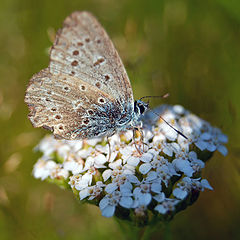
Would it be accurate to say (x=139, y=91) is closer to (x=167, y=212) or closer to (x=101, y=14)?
(x=101, y=14)

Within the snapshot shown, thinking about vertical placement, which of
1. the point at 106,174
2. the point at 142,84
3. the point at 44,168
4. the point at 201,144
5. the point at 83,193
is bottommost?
the point at 44,168

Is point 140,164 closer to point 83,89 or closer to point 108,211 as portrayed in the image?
point 108,211

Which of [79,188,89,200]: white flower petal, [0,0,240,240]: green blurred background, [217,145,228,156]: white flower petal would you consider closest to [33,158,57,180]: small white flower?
[0,0,240,240]: green blurred background

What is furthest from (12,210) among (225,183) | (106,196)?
(225,183)

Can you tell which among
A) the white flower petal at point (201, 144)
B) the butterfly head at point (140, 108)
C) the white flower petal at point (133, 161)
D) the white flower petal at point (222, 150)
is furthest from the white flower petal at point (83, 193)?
the white flower petal at point (222, 150)

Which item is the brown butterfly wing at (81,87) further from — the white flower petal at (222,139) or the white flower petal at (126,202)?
the white flower petal at (222,139)

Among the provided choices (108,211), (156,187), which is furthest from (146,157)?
(108,211)
